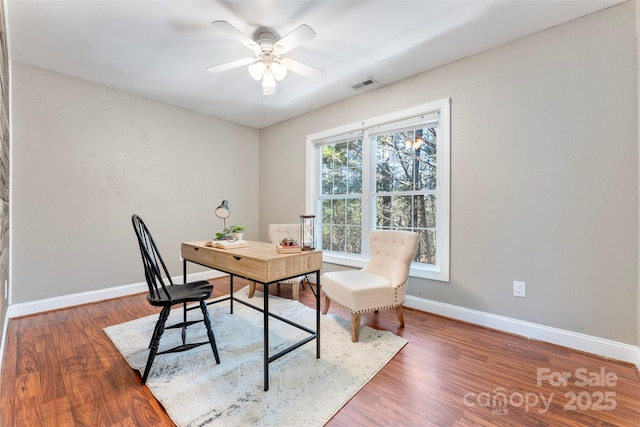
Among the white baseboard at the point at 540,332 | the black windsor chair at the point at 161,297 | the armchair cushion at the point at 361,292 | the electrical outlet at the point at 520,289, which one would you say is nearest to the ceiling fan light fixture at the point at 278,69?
the black windsor chair at the point at 161,297

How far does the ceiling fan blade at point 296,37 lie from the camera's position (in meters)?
1.79

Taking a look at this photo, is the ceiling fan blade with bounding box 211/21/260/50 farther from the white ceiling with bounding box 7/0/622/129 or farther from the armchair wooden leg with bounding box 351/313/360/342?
the armchair wooden leg with bounding box 351/313/360/342

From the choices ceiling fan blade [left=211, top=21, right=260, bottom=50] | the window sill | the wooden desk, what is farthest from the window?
ceiling fan blade [left=211, top=21, right=260, bottom=50]

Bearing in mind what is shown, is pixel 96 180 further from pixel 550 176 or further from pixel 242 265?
pixel 550 176

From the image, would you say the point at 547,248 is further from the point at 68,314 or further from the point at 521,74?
the point at 68,314

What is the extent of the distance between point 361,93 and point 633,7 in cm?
223

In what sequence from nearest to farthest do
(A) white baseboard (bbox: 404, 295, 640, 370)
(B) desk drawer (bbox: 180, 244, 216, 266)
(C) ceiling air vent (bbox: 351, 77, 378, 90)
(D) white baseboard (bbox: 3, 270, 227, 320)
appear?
(A) white baseboard (bbox: 404, 295, 640, 370)
(B) desk drawer (bbox: 180, 244, 216, 266)
(D) white baseboard (bbox: 3, 270, 227, 320)
(C) ceiling air vent (bbox: 351, 77, 378, 90)

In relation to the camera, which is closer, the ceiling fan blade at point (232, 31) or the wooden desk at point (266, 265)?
the wooden desk at point (266, 265)

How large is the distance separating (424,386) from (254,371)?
3.52ft

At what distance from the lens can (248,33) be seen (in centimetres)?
223

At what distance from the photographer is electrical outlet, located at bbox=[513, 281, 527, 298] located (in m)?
2.25

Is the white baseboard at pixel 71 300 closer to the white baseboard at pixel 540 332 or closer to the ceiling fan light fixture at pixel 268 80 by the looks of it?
the ceiling fan light fixture at pixel 268 80

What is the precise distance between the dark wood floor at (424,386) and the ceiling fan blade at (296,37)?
2297 millimetres

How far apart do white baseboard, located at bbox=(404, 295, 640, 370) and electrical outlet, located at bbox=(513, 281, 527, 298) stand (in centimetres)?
22
